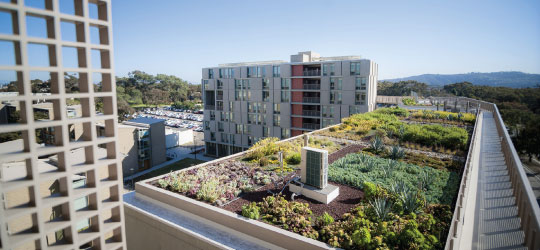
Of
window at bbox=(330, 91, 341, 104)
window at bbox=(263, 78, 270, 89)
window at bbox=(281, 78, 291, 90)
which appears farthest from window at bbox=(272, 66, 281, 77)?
window at bbox=(330, 91, 341, 104)

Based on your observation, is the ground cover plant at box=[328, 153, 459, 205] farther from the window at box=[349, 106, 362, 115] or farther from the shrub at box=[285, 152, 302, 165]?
the window at box=[349, 106, 362, 115]

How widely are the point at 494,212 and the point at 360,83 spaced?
91.3 ft

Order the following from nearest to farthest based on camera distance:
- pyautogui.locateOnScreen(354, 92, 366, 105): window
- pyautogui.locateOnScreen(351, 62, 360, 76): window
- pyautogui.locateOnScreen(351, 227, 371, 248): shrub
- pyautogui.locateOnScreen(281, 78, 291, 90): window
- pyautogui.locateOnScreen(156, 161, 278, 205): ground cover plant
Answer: pyautogui.locateOnScreen(351, 227, 371, 248): shrub < pyautogui.locateOnScreen(156, 161, 278, 205): ground cover plant < pyautogui.locateOnScreen(351, 62, 360, 76): window < pyautogui.locateOnScreen(354, 92, 366, 105): window < pyautogui.locateOnScreen(281, 78, 291, 90): window

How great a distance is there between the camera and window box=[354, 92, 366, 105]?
109 ft

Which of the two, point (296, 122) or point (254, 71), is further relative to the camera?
point (254, 71)

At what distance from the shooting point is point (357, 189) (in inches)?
395

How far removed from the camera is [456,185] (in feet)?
32.3

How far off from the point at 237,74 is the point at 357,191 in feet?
108

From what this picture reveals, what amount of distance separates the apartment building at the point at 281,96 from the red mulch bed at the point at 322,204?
25.2 metres

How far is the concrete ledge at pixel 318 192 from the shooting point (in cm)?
902

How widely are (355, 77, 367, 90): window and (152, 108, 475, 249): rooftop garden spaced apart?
16356 mm

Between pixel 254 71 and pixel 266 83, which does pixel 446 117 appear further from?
pixel 254 71

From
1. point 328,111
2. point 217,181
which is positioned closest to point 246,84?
point 328,111

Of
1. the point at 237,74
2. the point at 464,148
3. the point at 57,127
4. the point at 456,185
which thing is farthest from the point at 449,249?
the point at 237,74
